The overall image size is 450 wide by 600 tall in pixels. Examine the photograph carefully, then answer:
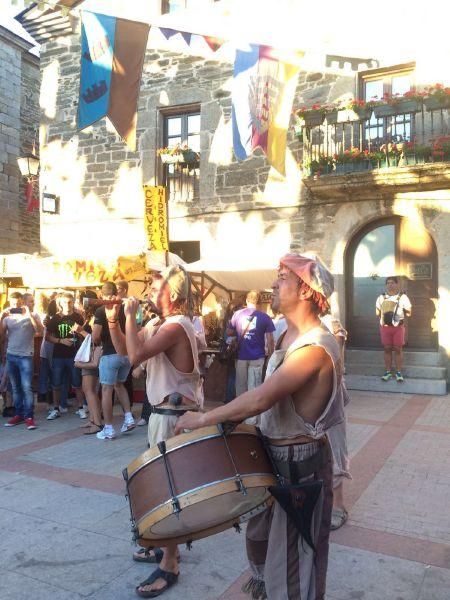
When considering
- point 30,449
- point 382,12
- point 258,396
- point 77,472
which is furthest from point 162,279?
point 382,12

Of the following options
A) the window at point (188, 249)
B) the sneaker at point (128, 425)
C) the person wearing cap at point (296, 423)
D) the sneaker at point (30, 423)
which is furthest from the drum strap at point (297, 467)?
the window at point (188, 249)

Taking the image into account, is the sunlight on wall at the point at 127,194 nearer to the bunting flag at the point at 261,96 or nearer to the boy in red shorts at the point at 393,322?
the bunting flag at the point at 261,96

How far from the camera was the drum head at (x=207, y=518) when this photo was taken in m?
2.02

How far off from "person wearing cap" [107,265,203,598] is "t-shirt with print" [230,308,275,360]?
4.09 metres

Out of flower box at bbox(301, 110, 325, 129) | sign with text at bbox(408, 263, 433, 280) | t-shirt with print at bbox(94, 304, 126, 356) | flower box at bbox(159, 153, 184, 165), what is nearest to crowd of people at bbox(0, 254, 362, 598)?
t-shirt with print at bbox(94, 304, 126, 356)

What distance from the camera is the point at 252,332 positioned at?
7.13 metres

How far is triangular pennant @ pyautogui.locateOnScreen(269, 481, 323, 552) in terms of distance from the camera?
1.90 metres

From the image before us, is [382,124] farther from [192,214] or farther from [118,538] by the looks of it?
[118,538]

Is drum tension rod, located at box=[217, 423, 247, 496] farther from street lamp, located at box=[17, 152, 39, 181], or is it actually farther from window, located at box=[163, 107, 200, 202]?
street lamp, located at box=[17, 152, 39, 181]

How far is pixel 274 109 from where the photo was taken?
854 centimetres

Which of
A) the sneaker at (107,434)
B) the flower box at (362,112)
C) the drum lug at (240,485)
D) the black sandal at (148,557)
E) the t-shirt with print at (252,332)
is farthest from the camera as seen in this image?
the flower box at (362,112)

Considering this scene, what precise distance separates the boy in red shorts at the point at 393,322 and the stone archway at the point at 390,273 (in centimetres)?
86

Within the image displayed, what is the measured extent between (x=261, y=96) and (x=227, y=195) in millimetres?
3329

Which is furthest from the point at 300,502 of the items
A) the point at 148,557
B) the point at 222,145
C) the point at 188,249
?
the point at 188,249
